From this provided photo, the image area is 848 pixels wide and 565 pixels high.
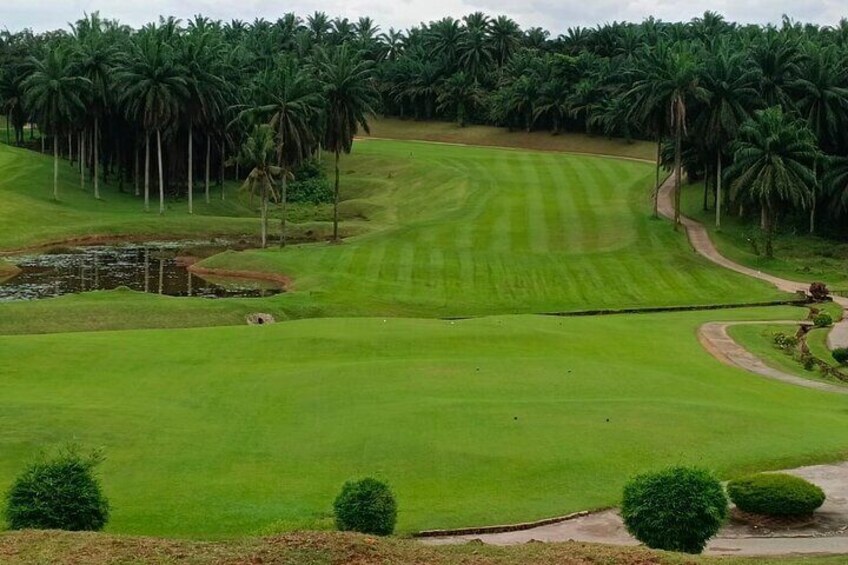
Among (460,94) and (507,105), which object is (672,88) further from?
(460,94)

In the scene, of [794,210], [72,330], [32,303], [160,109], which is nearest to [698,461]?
[72,330]

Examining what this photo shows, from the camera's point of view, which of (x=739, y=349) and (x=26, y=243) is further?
(x=26, y=243)

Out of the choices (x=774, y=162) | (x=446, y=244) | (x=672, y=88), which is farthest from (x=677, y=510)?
(x=672, y=88)

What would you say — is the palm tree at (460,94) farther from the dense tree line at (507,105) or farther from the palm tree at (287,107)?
the palm tree at (287,107)

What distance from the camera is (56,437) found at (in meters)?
25.7

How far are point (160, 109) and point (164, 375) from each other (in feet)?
213

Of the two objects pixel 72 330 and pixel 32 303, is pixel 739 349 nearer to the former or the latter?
pixel 72 330

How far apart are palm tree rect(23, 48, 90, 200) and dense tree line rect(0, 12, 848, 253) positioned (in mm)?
148

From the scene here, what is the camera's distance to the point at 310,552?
15.7 m

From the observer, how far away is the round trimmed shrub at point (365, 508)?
1906cm

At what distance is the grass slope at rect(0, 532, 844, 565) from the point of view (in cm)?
Answer: 1570

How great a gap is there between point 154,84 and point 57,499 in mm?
81090

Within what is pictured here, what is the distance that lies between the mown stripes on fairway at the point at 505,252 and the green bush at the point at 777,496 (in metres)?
37.6

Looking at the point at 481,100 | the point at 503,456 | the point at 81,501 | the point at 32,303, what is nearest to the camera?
the point at 81,501
